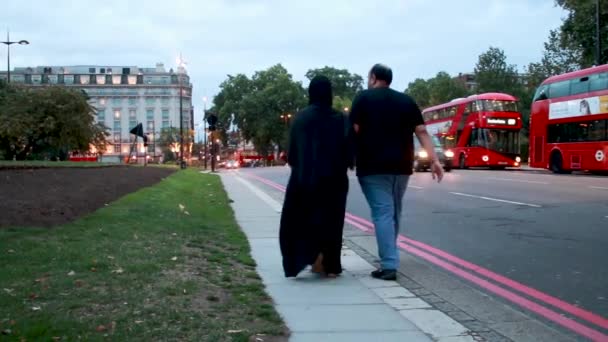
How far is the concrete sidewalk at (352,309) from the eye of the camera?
4109 millimetres

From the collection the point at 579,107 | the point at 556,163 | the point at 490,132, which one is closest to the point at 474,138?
the point at 490,132

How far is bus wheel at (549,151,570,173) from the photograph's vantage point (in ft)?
94.9

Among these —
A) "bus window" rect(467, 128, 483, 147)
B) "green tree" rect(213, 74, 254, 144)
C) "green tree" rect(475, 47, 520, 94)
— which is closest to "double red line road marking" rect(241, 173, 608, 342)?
"bus window" rect(467, 128, 483, 147)

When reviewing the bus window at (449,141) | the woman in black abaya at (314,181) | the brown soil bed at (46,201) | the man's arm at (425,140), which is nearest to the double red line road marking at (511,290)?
the man's arm at (425,140)

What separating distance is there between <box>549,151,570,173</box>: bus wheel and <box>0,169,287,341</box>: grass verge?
79.8 feet

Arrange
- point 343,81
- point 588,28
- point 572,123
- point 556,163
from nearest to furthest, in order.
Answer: point 572,123, point 556,163, point 588,28, point 343,81

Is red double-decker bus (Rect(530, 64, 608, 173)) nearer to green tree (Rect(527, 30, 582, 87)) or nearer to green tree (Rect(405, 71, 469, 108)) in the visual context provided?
green tree (Rect(527, 30, 582, 87))

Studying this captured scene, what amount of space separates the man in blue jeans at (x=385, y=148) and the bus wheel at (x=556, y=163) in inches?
993

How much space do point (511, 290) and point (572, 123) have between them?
24.4 meters

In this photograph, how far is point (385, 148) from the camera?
229 inches

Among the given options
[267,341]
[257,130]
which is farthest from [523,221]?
[257,130]

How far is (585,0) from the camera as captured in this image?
120 feet

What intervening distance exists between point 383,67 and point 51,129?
29637mm

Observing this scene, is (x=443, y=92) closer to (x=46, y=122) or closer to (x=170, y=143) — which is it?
(x=170, y=143)
